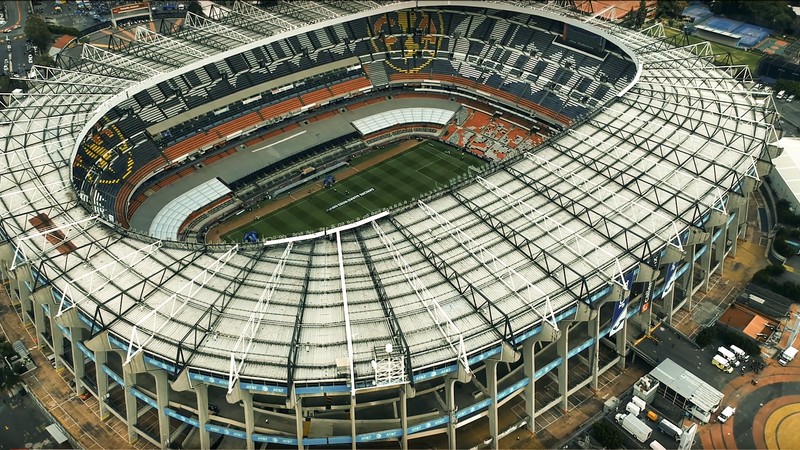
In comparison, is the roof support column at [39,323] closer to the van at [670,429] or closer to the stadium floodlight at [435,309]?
the stadium floodlight at [435,309]

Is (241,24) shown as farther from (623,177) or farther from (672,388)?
(672,388)

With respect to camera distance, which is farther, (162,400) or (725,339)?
(725,339)

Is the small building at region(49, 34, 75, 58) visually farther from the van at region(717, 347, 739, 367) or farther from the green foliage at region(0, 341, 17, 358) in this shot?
the van at region(717, 347, 739, 367)

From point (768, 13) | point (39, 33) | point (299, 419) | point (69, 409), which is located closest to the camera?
point (299, 419)

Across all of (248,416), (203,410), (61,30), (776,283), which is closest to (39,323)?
(203,410)

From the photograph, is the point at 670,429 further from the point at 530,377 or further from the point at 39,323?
the point at 39,323

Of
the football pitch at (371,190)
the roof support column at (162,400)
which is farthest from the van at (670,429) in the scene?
the football pitch at (371,190)

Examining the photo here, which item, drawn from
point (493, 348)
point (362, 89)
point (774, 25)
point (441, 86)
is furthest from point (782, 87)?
point (493, 348)
